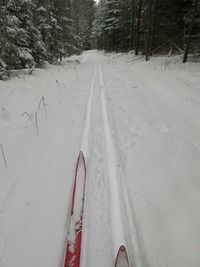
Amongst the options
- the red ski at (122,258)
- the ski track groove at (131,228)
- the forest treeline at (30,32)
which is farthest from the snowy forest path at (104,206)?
the forest treeline at (30,32)

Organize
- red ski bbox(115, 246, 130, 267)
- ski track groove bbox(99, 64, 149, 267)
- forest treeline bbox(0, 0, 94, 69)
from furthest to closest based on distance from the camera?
forest treeline bbox(0, 0, 94, 69) → ski track groove bbox(99, 64, 149, 267) → red ski bbox(115, 246, 130, 267)

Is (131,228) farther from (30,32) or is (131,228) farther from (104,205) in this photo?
(30,32)

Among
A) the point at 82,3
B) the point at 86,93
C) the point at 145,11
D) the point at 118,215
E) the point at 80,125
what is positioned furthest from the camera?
the point at 82,3

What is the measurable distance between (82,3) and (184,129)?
5331 cm

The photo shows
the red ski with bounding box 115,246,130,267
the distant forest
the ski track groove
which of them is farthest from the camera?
the distant forest

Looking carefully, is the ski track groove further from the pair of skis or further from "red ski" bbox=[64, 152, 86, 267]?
"red ski" bbox=[64, 152, 86, 267]

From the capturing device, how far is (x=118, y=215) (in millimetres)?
2012

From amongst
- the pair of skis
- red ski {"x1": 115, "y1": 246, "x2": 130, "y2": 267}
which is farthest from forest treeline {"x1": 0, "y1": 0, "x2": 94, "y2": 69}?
red ski {"x1": 115, "y1": 246, "x2": 130, "y2": 267}

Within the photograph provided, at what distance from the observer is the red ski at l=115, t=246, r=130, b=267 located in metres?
1.52

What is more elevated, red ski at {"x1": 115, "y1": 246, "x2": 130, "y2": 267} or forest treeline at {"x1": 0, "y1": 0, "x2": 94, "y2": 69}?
forest treeline at {"x1": 0, "y1": 0, "x2": 94, "y2": 69}

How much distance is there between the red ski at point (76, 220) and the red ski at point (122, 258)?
38 cm

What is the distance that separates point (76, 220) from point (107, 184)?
70 cm

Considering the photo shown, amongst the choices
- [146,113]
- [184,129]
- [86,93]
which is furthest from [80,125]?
[86,93]

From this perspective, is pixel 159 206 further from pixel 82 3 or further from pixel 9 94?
pixel 82 3
